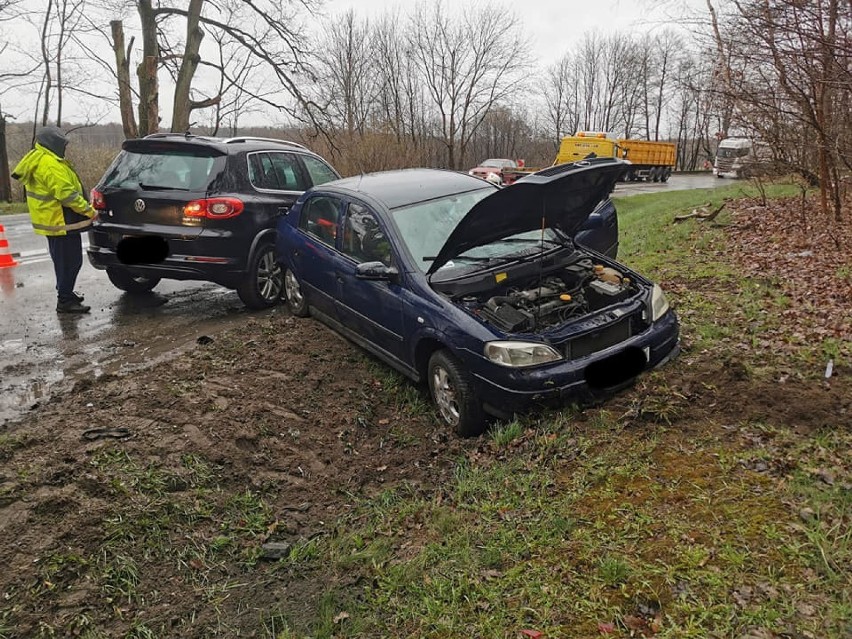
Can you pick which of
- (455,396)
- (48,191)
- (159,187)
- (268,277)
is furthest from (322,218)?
(48,191)

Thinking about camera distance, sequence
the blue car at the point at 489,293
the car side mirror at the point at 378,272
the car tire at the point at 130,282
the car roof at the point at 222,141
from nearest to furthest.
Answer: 1. the blue car at the point at 489,293
2. the car side mirror at the point at 378,272
3. the car roof at the point at 222,141
4. the car tire at the point at 130,282

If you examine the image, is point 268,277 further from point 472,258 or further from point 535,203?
point 535,203

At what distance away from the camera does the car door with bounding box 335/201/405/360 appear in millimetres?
5059

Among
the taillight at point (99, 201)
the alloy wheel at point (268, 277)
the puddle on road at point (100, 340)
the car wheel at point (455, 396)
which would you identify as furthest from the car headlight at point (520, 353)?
the taillight at point (99, 201)

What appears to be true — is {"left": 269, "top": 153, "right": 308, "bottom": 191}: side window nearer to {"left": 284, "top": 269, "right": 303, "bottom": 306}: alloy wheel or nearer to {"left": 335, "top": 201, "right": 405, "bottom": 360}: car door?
{"left": 284, "top": 269, "right": 303, "bottom": 306}: alloy wheel

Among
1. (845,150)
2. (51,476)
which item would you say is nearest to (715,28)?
(845,150)

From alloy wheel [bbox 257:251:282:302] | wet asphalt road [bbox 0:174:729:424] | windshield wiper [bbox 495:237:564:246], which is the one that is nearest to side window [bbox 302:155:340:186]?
alloy wheel [bbox 257:251:282:302]

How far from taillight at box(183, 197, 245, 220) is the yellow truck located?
1008 inches

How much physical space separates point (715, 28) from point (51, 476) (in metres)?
11.0

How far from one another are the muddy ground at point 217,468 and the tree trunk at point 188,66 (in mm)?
14719

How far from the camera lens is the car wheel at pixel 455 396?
4.41 meters

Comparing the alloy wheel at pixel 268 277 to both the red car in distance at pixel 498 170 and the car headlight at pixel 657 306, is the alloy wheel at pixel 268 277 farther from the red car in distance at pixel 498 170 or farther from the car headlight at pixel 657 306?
the red car in distance at pixel 498 170

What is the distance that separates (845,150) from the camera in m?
8.44

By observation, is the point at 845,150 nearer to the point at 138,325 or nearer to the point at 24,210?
the point at 138,325
